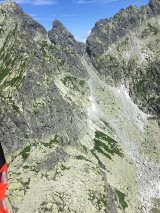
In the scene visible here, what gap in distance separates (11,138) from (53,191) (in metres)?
25.5

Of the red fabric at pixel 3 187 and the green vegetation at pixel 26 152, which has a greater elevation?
the red fabric at pixel 3 187

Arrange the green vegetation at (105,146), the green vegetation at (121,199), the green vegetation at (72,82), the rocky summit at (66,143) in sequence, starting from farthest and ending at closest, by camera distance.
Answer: the green vegetation at (72,82) → the green vegetation at (105,146) → the green vegetation at (121,199) → the rocky summit at (66,143)

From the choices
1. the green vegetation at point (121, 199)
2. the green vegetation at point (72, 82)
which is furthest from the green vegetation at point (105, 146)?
the green vegetation at point (72, 82)

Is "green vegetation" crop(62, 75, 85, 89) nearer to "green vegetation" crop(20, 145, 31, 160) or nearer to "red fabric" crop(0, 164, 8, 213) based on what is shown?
"green vegetation" crop(20, 145, 31, 160)

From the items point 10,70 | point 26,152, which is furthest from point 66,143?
point 10,70

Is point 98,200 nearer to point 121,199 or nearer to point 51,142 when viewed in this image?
point 121,199

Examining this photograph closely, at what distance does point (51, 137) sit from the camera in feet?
399

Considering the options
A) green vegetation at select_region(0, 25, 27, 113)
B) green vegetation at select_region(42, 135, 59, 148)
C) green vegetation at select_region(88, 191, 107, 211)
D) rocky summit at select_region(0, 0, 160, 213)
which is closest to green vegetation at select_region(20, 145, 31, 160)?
rocky summit at select_region(0, 0, 160, 213)

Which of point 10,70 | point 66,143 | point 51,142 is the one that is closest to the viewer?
point 51,142

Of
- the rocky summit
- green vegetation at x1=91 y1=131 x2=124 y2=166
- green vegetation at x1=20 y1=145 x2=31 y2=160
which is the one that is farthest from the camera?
green vegetation at x1=91 y1=131 x2=124 y2=166

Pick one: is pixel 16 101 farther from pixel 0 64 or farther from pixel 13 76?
pixel 0 64

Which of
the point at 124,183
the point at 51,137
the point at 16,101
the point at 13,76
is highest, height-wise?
the point at 13,76

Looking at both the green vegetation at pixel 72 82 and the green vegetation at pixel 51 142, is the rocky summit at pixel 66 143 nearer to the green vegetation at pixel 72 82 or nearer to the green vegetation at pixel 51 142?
the green vegetation at pixel 51 142

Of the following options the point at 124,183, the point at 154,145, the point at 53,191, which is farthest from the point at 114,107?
the point at 53,191
